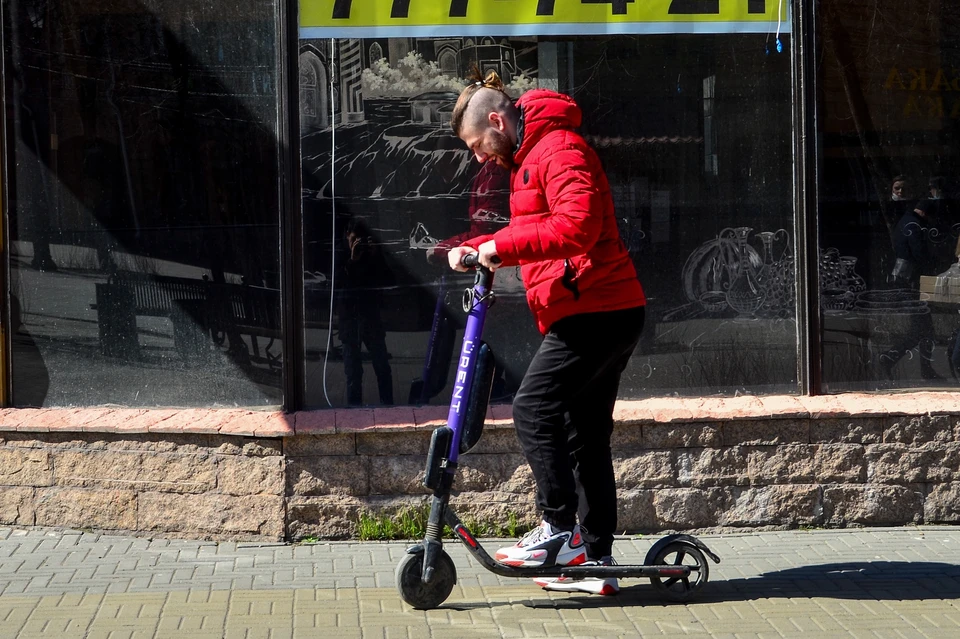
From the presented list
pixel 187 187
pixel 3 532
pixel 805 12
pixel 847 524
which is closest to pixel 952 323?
pixel 847 524

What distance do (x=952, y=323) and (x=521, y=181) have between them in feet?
9.02

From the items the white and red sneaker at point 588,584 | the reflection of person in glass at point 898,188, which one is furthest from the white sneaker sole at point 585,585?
the reflection of person in glass at point 898,188

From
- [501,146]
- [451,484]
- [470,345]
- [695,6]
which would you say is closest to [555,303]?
[470,345]

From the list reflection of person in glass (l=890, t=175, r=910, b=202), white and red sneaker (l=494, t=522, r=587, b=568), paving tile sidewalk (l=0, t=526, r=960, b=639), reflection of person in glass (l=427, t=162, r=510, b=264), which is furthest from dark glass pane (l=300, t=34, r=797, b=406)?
white and red sneaker (l=494, t=522, r=587, b=568)

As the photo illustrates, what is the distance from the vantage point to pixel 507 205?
5.73 metres

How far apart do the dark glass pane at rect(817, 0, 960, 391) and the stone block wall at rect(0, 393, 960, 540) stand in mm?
299

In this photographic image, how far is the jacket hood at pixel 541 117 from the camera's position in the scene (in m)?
4.28

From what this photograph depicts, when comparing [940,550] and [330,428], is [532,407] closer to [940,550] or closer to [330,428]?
[330,428]

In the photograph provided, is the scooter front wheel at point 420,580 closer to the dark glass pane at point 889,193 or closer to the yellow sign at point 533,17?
the dark glass pane at point 889,193

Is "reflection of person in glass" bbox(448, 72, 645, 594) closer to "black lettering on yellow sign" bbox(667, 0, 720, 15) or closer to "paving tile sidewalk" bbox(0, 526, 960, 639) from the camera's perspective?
"paving tile sidewalk" bbox(0, 526, 960, 639)

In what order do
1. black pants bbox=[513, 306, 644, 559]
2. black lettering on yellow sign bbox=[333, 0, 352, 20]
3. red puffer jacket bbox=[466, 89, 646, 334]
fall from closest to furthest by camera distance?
red puffer jacket bbox=[466, 89, 646, 334] → black pants bbox=[513, 306, 644, 559] → black lettering on yellow sign bbox=[333, 0, 352, 20]

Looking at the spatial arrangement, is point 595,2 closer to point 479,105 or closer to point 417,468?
point 479,105

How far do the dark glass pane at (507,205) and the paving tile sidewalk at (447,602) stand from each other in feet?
2.91

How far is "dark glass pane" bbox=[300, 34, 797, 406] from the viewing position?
18.3ft
